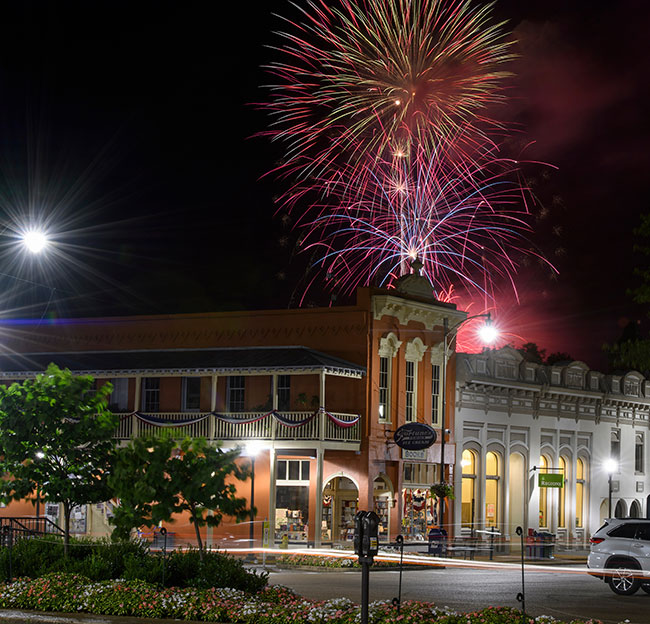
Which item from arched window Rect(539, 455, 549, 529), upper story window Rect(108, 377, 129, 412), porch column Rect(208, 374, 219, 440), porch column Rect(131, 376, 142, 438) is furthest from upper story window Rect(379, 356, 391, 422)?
arched window Rect(539, 455, 549, 529)

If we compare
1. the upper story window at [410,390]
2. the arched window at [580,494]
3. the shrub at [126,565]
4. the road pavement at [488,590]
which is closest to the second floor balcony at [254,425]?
the upper story window at [410,390]

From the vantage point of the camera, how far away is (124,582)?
1931 cm

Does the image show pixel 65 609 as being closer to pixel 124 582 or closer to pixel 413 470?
pixel 124 582

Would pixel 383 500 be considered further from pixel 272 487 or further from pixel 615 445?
pixel 615 445

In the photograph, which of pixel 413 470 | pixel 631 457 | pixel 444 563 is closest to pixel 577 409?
pixel 631 457

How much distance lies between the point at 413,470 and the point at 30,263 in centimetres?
2720

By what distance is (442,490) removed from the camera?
4300 cm

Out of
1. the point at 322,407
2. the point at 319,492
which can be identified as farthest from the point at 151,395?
the point at 319,492

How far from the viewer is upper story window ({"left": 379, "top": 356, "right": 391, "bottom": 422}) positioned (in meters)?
44.0

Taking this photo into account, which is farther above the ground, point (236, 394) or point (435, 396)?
point (435, 396)

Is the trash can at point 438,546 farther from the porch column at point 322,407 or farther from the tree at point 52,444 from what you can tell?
the tree at point 52,444

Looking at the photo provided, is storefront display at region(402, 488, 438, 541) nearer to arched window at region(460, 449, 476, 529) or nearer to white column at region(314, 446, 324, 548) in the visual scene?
arched window at region(460, 449, 476, 529)

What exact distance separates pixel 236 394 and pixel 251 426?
9.61 ft

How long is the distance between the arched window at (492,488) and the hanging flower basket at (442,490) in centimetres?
531
